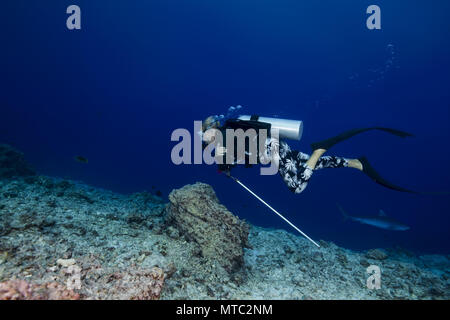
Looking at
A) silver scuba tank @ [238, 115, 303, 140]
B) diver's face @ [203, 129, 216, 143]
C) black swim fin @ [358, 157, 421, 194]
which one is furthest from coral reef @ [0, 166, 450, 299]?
silver scuba tank @ [238, 115, 303, 140]

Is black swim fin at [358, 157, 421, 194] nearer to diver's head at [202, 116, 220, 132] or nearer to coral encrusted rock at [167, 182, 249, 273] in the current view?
coral encrusted rock at [167, 182, 249, 273]

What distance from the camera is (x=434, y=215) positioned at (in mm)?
60094

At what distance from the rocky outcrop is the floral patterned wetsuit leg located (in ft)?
51.8

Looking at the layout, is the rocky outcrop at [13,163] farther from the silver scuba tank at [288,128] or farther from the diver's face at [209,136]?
the silver scuba tank at [288,128]

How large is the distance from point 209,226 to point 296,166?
2685mm

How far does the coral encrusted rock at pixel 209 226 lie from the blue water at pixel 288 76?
26904mm

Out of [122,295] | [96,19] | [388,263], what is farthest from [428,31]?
[96,19]

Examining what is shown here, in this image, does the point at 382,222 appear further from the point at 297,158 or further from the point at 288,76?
the point at 288,76

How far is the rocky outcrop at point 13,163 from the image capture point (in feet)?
42.6

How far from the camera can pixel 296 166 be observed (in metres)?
5.60

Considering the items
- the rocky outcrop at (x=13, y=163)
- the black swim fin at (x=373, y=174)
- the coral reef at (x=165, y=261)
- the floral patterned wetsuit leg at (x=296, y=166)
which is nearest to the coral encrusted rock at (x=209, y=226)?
the coral reef at (x=165, y=261)

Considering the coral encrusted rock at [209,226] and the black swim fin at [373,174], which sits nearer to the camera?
the coral encrusted rock at [209,226]

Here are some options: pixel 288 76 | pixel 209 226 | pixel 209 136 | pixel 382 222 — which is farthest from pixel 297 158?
pixel 288 76
